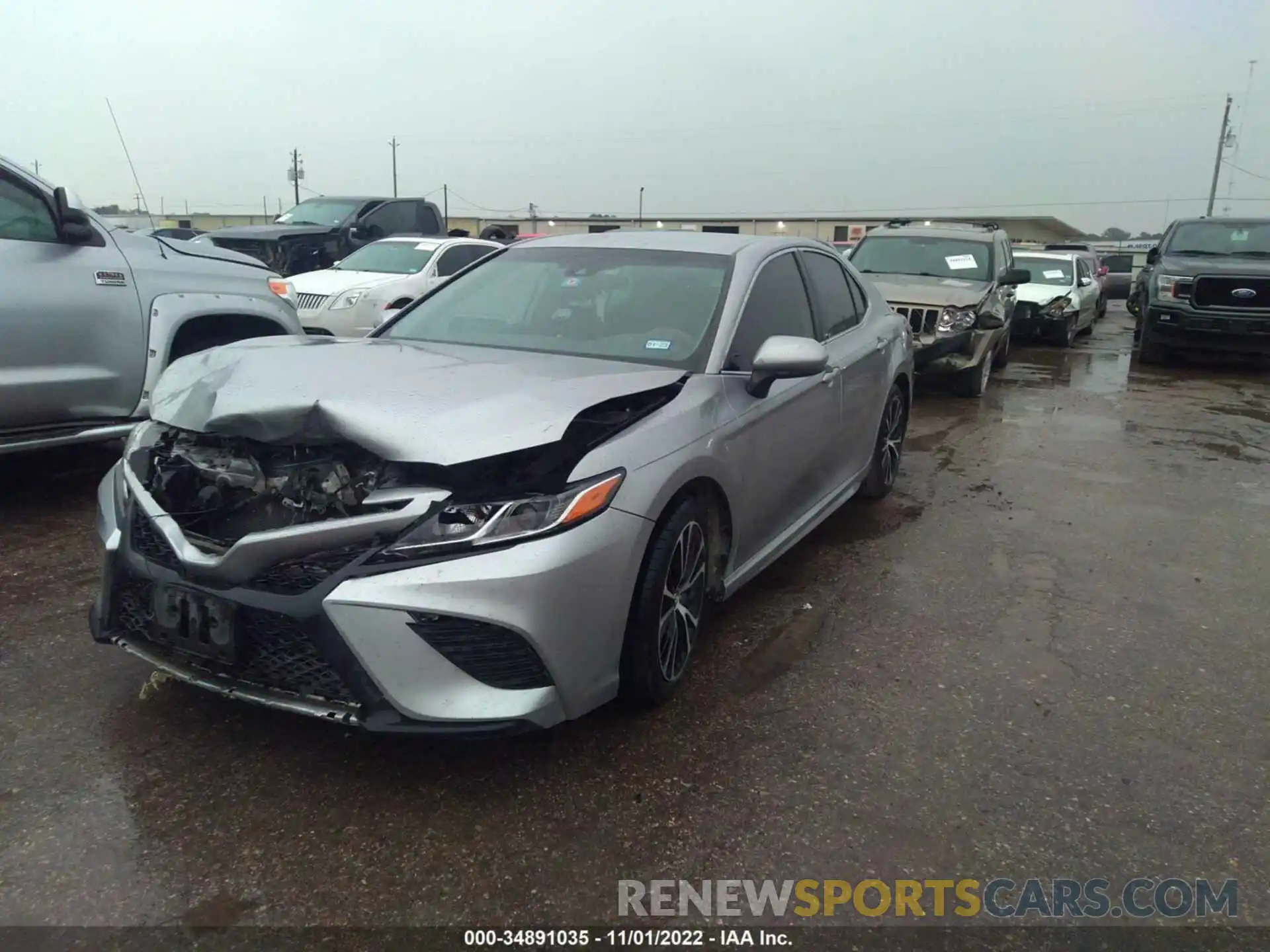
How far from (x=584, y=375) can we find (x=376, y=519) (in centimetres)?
100

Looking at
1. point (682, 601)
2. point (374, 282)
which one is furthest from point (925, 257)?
point (682, 601)

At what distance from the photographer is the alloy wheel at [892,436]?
18.1ft

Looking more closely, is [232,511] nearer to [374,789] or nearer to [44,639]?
[374,789]

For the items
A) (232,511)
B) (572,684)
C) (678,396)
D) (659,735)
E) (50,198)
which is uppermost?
(50,198)

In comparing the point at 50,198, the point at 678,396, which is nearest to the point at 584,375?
the point at 678,396

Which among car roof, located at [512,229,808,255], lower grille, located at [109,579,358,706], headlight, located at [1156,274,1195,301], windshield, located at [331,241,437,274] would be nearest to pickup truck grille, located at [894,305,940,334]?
headlight, located at [1156,274,1195,301]

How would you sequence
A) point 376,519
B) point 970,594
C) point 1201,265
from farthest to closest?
point 1201,265
point 970,594
point 376,519

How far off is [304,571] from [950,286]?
28.1ft

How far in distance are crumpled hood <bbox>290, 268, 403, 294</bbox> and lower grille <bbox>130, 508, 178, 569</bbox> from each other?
7.37 meters

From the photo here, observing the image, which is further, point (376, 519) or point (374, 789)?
point (374, 789)

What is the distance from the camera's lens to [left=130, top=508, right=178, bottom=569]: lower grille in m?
2.72

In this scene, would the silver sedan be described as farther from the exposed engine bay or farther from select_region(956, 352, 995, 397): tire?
select_region(956, 352, 995, 397): tire

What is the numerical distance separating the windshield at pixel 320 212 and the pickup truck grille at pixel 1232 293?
1247cm

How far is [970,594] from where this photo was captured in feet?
14.4
